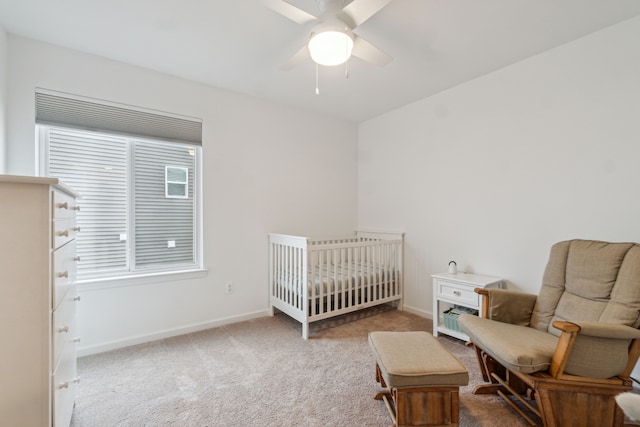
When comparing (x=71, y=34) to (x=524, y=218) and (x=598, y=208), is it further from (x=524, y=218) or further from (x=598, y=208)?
(x=598, y=208)

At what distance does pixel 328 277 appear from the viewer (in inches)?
111

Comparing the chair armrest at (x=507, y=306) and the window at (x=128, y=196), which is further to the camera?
the window at (x=128, y=196)

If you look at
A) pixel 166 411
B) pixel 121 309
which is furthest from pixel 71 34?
pixel 166 411

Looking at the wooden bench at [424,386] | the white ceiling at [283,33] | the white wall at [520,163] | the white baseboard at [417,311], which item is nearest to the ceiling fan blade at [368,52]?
the white ceiling at [283,33]

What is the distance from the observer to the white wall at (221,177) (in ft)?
7.11

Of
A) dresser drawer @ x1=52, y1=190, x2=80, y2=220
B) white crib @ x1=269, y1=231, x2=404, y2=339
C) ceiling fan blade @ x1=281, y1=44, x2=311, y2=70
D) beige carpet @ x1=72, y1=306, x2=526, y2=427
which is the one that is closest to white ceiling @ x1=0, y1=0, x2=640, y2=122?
ceiling fan blade @ x1=281, y1=44, x2=311, y2=70

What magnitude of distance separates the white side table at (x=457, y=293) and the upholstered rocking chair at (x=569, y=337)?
443 millimetres

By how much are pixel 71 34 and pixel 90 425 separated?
99.6 inches

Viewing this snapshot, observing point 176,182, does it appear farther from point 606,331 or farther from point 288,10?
point 606,331

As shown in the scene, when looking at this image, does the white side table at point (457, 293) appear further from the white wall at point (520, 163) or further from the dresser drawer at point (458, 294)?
the white wall at point (520, 163)

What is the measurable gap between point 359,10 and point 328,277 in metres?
2.16

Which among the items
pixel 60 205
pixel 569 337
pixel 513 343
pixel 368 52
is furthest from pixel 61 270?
pixel 569 337

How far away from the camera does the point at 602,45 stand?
80.0 inches

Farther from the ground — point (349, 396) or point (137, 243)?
point (137, 243)
